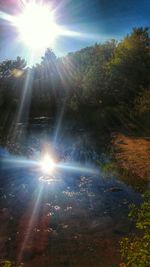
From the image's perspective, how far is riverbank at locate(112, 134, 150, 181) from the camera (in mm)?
14423

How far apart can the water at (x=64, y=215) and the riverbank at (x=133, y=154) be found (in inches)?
38.4

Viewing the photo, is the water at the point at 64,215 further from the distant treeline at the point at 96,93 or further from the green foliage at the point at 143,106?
the distant treeline at the point at 96,93

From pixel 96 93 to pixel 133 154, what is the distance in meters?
19.3

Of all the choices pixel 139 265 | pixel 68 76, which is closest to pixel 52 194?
pixel 139 265

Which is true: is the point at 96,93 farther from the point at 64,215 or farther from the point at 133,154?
the point at 64,215

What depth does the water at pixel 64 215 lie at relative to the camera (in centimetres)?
827

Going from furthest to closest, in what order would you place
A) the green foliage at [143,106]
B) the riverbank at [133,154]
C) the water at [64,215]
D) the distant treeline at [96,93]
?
the distant treeline at [96,93] < the green foliage at [143,106] < the riverbank at [133,154] < the water at [64,215]

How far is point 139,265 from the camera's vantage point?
5.31m

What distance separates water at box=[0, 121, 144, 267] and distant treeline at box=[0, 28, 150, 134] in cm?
1027

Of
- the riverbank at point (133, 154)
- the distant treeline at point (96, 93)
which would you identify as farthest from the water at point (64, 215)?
the distant treeline at point (96, 93)

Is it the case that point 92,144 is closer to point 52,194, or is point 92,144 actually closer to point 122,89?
point 52,194

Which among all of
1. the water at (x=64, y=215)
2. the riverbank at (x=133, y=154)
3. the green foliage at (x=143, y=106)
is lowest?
the water at (x=64, y=215)

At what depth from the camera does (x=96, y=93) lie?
35.4 metres

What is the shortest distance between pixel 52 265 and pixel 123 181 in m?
6.32
